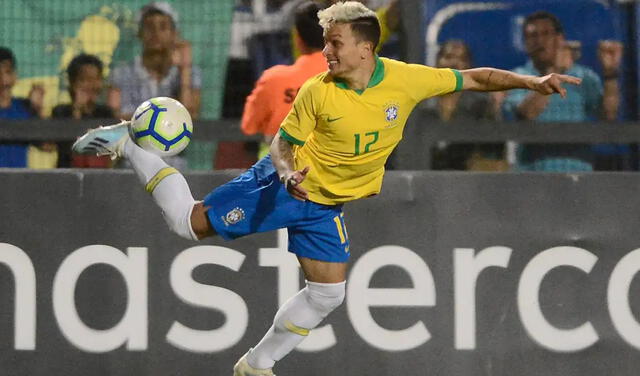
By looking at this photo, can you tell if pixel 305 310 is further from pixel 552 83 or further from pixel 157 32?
pixel 157 32

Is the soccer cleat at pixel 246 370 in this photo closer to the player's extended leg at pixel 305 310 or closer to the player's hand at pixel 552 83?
the player's extended leg at pixel 305 310

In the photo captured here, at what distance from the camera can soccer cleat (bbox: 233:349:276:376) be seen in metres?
6.71

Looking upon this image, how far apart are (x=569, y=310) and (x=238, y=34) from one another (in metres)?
2.35

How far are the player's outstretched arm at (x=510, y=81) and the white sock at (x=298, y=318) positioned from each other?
114 cm

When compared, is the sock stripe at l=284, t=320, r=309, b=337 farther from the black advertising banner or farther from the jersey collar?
the jersey collar

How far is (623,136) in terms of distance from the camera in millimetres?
7551

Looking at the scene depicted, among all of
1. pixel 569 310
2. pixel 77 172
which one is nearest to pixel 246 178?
pixel 77 172

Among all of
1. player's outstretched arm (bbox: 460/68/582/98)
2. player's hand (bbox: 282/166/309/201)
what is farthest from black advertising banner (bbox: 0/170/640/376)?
player's hand (bbox: 282/166/309/201)

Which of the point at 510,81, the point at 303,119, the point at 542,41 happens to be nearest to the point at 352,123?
the point at 303,119

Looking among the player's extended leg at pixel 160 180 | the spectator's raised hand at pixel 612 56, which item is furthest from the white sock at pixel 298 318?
the spectator's raised hand at pixel 612 56

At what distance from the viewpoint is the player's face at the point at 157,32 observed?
7.70 meters

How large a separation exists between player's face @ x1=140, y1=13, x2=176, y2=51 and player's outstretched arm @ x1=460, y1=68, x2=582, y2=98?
6.70 ft

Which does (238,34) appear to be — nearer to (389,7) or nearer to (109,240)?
(389,7)

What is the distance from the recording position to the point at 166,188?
6.60 m
